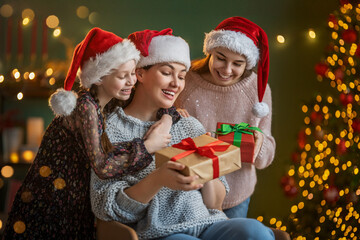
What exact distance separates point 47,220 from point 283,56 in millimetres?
2258

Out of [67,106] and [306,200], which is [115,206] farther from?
[306,200]

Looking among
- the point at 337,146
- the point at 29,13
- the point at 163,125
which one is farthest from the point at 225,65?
the point at 29,13

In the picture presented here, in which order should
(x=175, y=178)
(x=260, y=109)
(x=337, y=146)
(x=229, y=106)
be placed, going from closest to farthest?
(x=175, y=178) → (x=260, y=109) → (x=229, y=106) → (x=337, y=146)

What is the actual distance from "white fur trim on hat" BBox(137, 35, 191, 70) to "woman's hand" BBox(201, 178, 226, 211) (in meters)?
0.51

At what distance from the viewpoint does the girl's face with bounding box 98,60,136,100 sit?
5.34 ft

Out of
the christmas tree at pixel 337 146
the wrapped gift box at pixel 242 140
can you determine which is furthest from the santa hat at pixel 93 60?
the christmas tree at pixel 337 146

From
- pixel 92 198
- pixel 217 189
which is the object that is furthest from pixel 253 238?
pixel 92 198

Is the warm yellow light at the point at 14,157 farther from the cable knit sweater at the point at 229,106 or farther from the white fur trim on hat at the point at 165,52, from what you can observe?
the white fur trim on hat at the point at 165,52

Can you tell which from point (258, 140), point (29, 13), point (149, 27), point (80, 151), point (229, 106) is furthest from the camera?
point (29, 13)

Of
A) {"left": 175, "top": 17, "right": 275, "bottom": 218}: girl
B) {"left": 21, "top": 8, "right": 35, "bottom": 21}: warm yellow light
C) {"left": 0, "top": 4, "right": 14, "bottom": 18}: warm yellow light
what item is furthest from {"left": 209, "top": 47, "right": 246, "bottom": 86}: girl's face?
{"left": 0, "top": 4, "right": 14, "bottom": 18}: warm yellow light

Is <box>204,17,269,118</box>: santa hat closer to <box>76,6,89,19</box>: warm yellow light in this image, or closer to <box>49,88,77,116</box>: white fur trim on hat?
<box>49,88,77,116</box>: white fur trim on hat

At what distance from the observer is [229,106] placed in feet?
7.29

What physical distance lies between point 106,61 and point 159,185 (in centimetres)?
50

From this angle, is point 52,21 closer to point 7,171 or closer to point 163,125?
point 7,171
